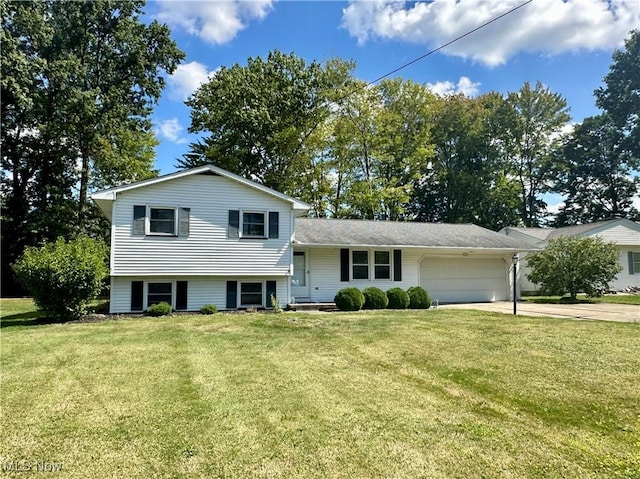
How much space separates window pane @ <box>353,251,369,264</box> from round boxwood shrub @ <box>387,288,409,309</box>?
2.28 meters

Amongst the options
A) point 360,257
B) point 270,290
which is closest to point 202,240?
point 270,290

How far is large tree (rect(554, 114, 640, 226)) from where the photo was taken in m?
35.1

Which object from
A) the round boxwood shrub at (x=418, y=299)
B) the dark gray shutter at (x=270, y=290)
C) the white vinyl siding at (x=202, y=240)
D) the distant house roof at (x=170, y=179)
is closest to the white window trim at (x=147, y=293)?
the white vinyl siding at (x=202, y=240)

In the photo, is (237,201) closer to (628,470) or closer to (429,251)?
(429,251)

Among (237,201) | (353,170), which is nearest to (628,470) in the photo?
(237,201)

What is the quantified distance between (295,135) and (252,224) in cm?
1444

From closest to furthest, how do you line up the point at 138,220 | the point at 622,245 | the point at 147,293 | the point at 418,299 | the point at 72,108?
1. the point at 138,220
2. the point at 147,293
3. the point at 418,299
4. the point at 72,108
5. the point at 622,245

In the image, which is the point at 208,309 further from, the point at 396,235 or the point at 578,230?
the point at 578,230

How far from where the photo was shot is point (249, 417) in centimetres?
429

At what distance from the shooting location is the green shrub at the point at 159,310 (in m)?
12.8

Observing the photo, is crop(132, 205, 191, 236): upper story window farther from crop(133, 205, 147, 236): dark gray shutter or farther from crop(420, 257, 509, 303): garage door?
crop(420, 257, 509, 303): garage door

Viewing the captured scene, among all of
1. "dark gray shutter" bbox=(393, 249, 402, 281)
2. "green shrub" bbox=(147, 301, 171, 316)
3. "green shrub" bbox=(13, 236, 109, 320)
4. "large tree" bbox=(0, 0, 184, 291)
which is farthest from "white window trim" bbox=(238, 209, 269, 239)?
"large tree" bbox=(0, 0, 184, 291)

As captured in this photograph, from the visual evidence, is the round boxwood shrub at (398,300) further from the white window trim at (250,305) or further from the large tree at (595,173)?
the large tree at (595,173)

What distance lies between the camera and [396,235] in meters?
18.5
